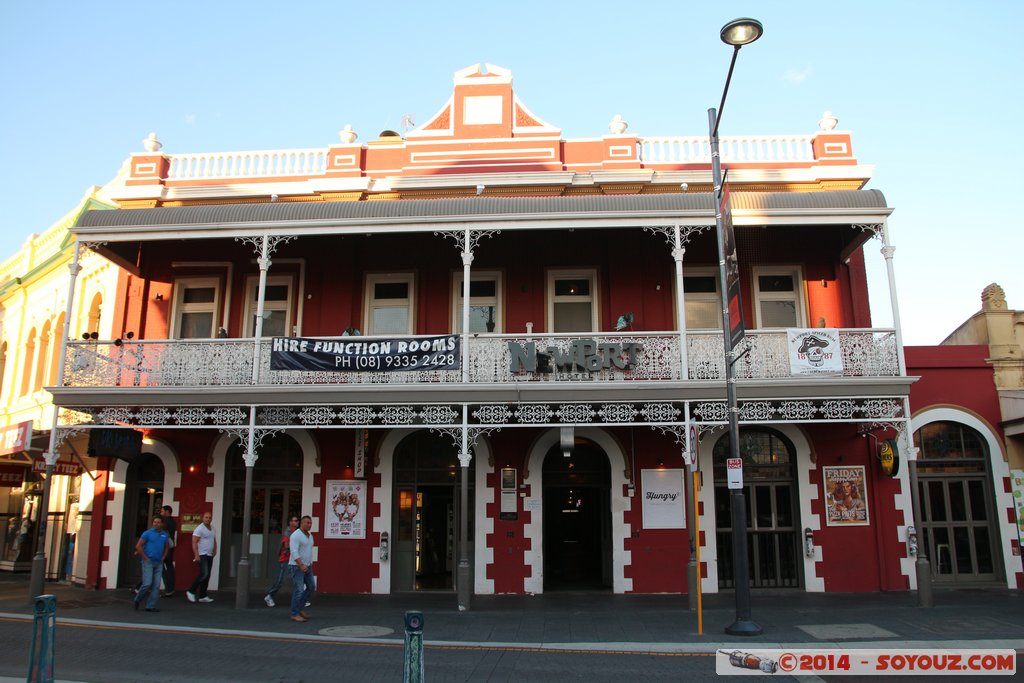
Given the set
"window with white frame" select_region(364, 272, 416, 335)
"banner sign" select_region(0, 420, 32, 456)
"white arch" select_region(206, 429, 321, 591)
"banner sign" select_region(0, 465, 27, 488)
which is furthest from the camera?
"banner sign" select_region(0, 465, 27, 488)

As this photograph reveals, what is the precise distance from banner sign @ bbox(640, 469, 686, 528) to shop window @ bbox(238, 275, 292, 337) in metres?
8.62

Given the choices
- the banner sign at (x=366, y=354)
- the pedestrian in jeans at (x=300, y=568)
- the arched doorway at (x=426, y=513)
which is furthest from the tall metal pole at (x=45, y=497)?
the arched doorway at (x=426, y=513)

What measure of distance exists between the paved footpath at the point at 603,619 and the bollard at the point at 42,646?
3.83 m

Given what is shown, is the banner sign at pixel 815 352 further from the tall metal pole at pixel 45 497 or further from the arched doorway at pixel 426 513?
the tall metal pole at pixel 45 497

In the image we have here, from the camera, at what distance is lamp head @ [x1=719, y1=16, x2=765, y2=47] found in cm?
1013

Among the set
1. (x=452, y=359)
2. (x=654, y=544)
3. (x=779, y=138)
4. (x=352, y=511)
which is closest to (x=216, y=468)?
(x=352, y=511)

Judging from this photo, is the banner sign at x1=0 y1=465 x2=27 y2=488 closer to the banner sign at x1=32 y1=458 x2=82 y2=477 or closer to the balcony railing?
the banner sign at x1=32 y1=458 x2=82 y2=477

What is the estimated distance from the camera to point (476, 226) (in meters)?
14.5

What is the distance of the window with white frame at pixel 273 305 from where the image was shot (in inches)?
675

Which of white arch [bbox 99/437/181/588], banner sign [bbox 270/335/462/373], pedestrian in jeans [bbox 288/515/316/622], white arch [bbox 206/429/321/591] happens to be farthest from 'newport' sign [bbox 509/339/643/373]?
white arch [bbox 99/437/181/588]

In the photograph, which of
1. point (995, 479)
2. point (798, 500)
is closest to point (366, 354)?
point (798, 500)

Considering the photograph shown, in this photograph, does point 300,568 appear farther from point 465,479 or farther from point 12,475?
point 12,475

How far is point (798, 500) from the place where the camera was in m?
15.5

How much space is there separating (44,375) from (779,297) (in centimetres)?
1968
